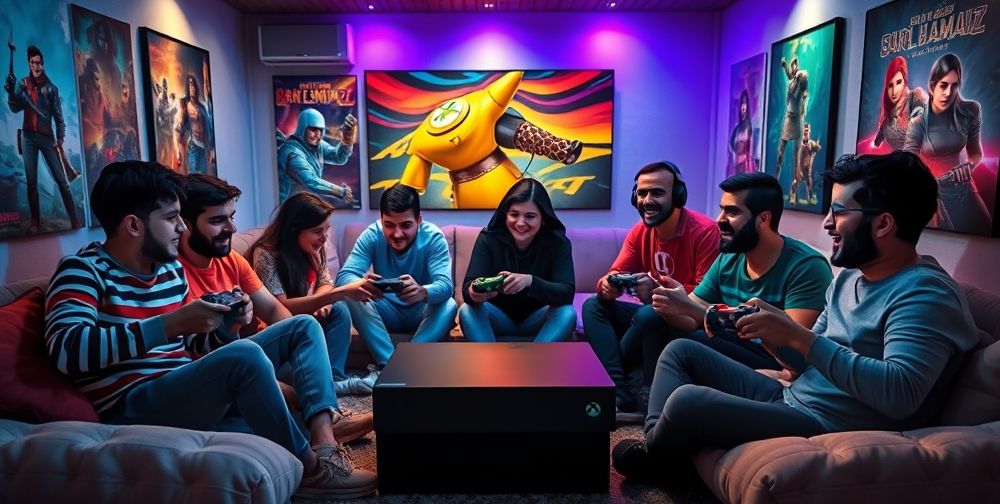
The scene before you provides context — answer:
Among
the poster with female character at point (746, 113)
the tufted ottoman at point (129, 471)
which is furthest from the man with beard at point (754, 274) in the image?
the poster with female character at point (746, 113)

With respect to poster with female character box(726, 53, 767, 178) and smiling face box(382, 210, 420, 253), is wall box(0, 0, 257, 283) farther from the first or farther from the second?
poster with female character box(726, 53, 767, 178)

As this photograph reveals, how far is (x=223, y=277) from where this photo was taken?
224cm

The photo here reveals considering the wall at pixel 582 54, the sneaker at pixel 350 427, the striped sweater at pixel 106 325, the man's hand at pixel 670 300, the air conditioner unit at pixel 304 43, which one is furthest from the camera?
the wall at pixel 582 54

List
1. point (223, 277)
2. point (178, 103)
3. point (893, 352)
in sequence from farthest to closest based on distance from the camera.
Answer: point (178, 103)
point (223, 277)
point (893, 352)

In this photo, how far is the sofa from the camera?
1.24m

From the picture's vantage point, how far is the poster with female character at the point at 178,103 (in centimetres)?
299

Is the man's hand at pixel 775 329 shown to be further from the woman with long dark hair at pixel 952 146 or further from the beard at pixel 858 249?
the woman with long dark hair at pixel 952 146

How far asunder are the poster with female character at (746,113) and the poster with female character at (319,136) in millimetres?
2650

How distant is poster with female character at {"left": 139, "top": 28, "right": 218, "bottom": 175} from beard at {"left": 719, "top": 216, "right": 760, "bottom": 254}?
2796 mm

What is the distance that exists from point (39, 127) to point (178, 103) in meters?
1.10

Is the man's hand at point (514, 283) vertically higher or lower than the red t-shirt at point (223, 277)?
lower

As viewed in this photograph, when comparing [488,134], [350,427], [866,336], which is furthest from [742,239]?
[488,134]

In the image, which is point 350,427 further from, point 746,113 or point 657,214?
point 746,113

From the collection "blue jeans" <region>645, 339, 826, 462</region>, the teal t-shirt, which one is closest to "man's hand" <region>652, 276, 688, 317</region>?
"blue jeans" <region>645, 339, 826, 462</region>
